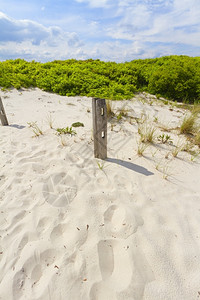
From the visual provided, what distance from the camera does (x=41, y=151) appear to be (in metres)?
3.45

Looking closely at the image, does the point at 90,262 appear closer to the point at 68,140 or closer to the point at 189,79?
the point at 68,140

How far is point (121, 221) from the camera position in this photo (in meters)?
2.09

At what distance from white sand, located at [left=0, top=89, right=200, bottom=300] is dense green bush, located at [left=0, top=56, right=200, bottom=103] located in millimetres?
4204

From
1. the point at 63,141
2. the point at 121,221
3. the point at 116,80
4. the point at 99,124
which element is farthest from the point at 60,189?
the point at 116,80

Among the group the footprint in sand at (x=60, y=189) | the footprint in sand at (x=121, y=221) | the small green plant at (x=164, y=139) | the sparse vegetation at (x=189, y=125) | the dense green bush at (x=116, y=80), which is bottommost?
the footprint in sand at (x=121, y=221)

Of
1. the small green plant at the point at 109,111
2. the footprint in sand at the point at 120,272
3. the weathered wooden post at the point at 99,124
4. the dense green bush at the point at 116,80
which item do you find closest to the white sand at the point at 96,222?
the footprint in sand at the point at 120,272

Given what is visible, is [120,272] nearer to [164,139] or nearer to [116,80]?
[164,139]

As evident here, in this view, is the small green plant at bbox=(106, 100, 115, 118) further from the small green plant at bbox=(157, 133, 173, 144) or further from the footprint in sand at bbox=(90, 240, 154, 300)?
the footprint in sand at bbox=(90, 240, 154, 300)

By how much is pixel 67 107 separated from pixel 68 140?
9.10ft

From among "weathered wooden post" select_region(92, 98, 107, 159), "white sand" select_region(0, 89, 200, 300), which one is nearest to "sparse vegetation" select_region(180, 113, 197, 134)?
"white sand" select_region(0, 89, 200, 300)

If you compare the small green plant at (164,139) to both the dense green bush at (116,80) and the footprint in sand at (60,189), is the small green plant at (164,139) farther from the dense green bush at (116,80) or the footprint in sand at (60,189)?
the dense green bush at (116,80)

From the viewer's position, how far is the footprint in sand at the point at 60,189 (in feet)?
7.82

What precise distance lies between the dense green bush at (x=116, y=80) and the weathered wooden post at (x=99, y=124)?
13.0ft

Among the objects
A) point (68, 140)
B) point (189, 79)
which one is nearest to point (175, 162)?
point (68, 140)
